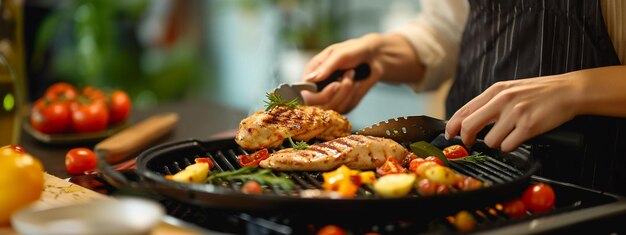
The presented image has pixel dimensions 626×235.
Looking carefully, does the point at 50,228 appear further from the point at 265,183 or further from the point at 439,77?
the point at 439,77

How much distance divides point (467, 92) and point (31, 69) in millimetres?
4220

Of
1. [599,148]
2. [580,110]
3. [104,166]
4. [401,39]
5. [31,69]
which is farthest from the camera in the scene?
[31,69]

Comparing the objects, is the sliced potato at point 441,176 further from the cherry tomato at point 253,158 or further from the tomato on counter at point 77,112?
the tomato on counter at point 77,112

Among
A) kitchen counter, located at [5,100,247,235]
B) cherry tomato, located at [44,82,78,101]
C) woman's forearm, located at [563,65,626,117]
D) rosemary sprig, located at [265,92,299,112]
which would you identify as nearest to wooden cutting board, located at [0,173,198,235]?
kitchen counter, located at [5,100,247,235]

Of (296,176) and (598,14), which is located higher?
(598,14)

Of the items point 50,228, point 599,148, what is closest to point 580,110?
point 599,148

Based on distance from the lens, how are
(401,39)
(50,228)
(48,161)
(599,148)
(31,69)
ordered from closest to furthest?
1. (50,228)
2. (599,148)
3. (48,161)
4. (401,39)
5. (31,69)

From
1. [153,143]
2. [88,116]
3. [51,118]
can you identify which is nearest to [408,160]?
[153,143]

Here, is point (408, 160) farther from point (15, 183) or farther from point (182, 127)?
point (182, 127)

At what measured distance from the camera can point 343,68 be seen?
2430mm

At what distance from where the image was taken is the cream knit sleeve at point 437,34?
271 centimetres

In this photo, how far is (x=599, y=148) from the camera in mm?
2029

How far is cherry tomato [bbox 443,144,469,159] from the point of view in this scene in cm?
191

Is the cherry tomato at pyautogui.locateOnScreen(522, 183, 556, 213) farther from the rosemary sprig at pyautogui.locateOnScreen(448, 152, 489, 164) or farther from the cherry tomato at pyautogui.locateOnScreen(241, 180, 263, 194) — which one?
the cherry tomato at pyautogui.locateOnScreen(241, 180, 263, 194)
